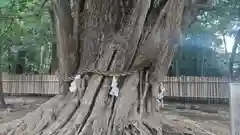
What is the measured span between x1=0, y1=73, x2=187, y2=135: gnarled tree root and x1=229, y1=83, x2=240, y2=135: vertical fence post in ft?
6.69

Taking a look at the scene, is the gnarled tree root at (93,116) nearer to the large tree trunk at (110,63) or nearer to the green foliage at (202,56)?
the large tree trunk at (110,63)

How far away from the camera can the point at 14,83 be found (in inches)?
681

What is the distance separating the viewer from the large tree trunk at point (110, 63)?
4871mm

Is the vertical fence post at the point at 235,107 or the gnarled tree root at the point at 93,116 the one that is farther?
the gnarled tree root at the point at 93,116

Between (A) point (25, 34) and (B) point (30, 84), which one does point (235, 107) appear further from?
(B) point (30, 84)

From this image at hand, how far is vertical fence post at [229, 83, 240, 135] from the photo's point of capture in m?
2.70

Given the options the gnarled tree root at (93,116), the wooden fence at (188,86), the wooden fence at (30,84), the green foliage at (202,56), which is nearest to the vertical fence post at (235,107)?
the gnarled tree root at (93,116)

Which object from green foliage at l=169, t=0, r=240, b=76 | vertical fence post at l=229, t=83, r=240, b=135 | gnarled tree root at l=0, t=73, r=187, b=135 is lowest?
gnarled tree root at l=0, t=73, r=187, b=135

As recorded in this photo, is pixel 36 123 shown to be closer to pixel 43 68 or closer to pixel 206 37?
pixel 206 37

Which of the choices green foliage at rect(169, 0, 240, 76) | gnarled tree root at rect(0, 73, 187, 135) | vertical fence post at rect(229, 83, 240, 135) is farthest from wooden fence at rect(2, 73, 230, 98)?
vertical fence post at rect(229, 83, 240, 135)

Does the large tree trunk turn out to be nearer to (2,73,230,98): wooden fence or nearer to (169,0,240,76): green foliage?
(2,73,230,98): wooden fence

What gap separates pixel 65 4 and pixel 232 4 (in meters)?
7.24

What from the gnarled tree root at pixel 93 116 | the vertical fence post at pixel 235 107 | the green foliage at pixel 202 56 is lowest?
the gnarled tree root at pixel 93 116

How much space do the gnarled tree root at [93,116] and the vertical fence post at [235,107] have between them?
2.04 meters
